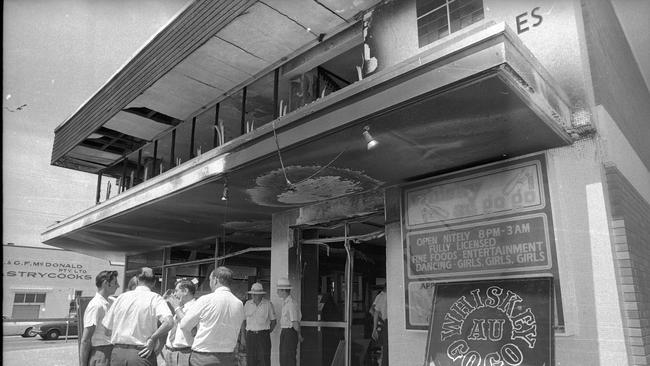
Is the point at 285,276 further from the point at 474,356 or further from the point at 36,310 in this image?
the point at 36,310

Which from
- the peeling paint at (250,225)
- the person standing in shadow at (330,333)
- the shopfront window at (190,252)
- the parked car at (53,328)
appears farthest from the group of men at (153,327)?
the parked car at (53,328)

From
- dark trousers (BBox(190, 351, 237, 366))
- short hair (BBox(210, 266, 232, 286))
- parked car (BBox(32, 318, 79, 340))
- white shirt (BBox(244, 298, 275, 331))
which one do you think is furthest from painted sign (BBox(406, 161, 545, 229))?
parked car (BBox(32, 318, 79, 340))

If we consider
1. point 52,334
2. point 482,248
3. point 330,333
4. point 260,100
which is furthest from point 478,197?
point 52,334

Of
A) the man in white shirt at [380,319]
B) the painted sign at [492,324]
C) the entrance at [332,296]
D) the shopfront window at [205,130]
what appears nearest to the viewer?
the painted sign at [492,324]

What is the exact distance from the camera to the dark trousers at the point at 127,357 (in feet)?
16.1

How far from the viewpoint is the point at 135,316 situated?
5.05m

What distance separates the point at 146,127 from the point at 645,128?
31.5 feet

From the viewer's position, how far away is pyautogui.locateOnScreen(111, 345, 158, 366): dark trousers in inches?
193

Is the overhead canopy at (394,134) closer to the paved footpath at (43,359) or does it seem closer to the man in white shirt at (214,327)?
the man in white shirt at (214,327)

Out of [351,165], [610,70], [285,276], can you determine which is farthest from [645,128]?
[285,276]

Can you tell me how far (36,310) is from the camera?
17.1m

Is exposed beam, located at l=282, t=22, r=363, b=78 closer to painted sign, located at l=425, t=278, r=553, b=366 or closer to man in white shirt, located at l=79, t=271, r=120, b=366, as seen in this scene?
painted sign, located at l=425, t=278, r=553, b=366

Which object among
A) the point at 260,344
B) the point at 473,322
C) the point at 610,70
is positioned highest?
the point at 610,70

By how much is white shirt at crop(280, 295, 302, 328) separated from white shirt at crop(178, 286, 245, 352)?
253 cm
